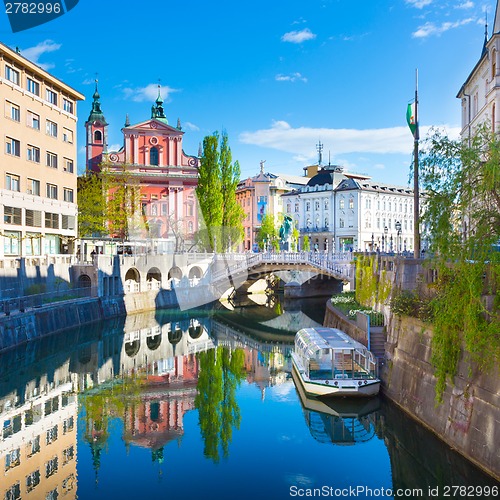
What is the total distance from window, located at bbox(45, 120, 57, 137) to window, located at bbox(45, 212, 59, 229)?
A: 806 centimetres

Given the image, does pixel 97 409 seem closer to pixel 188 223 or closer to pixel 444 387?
pixel 444 387

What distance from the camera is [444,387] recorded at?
18.8 m

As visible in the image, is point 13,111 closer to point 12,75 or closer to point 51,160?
point 12,75

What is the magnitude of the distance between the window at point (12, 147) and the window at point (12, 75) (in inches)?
208

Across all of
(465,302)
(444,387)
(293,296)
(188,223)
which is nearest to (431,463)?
(444,387)

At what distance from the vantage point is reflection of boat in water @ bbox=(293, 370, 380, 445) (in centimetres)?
2230

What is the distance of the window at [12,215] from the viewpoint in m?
49.1

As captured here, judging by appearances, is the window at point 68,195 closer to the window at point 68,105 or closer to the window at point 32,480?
the window at point 68,105

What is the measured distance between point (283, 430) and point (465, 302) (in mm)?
9764

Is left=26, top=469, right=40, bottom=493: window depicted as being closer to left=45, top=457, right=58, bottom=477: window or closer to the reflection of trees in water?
left=45, top=457, right=58, bottom=477: window

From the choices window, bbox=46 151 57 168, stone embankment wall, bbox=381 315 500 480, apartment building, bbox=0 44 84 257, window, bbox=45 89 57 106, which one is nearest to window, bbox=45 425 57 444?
stone embankment wall, bbox=381 315 500 480

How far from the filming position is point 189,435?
74.8ft

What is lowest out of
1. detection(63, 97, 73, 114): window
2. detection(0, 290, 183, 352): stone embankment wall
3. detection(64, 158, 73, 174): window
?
detection(0, 290, 183, 352): stone embankment wall

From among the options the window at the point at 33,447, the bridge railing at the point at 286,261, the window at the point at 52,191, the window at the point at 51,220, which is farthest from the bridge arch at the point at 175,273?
the window at the point at 33,447
